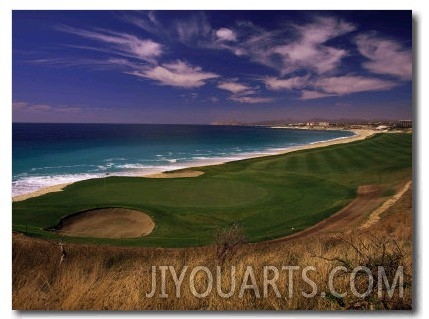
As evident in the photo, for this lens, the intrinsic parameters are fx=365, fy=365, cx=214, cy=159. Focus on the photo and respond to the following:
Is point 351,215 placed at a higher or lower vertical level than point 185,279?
higher

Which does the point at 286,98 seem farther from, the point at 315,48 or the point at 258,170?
the point at 258,170

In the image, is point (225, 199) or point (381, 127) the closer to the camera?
point (381, 127)

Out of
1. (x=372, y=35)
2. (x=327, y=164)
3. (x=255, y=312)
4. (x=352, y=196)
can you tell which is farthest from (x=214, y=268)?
→ (x=327, y=164)

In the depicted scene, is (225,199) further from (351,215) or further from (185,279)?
(185,279)

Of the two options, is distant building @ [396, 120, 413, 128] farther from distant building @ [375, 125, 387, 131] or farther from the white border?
distant building @ [375, 125, 387, 131]

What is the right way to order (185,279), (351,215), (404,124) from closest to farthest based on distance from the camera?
(185,279) < (404,124) < (351,215)

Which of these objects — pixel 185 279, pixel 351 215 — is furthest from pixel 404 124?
pixel 185 279
